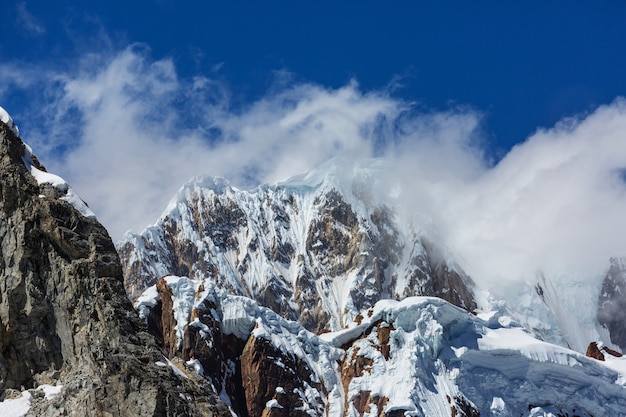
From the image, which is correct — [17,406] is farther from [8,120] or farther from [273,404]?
[273,404]

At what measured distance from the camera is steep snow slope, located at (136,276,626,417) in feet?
386

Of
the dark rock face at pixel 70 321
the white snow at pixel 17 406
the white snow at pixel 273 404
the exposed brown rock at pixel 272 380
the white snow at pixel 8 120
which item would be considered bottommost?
the white snow at pixel 17 406

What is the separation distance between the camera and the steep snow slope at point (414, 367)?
386 ft

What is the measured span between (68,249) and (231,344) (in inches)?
3254

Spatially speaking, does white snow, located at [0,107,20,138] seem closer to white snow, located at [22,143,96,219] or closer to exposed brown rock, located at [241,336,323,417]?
white snow, located at [22,143,96,219]

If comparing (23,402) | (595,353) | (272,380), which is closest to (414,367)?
(272,380)

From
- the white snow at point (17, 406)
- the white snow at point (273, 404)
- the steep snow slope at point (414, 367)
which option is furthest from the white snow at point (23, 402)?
the white snow at point (273, 404)

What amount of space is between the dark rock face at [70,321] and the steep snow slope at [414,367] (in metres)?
72.4

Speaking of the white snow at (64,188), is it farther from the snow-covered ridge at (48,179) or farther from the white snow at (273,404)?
the white snow at (273,404)

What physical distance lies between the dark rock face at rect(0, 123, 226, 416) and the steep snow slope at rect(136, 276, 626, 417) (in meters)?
72.4

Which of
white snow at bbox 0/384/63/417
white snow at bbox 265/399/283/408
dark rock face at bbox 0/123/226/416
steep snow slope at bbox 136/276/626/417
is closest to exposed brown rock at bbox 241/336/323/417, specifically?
steep snow slope at bbox 136/276/626/417

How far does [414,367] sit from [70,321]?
82.5 metres

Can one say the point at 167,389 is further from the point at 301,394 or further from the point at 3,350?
the point at 301,394

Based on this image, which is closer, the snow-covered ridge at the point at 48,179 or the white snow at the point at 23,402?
the white snow at the point at 23,402
